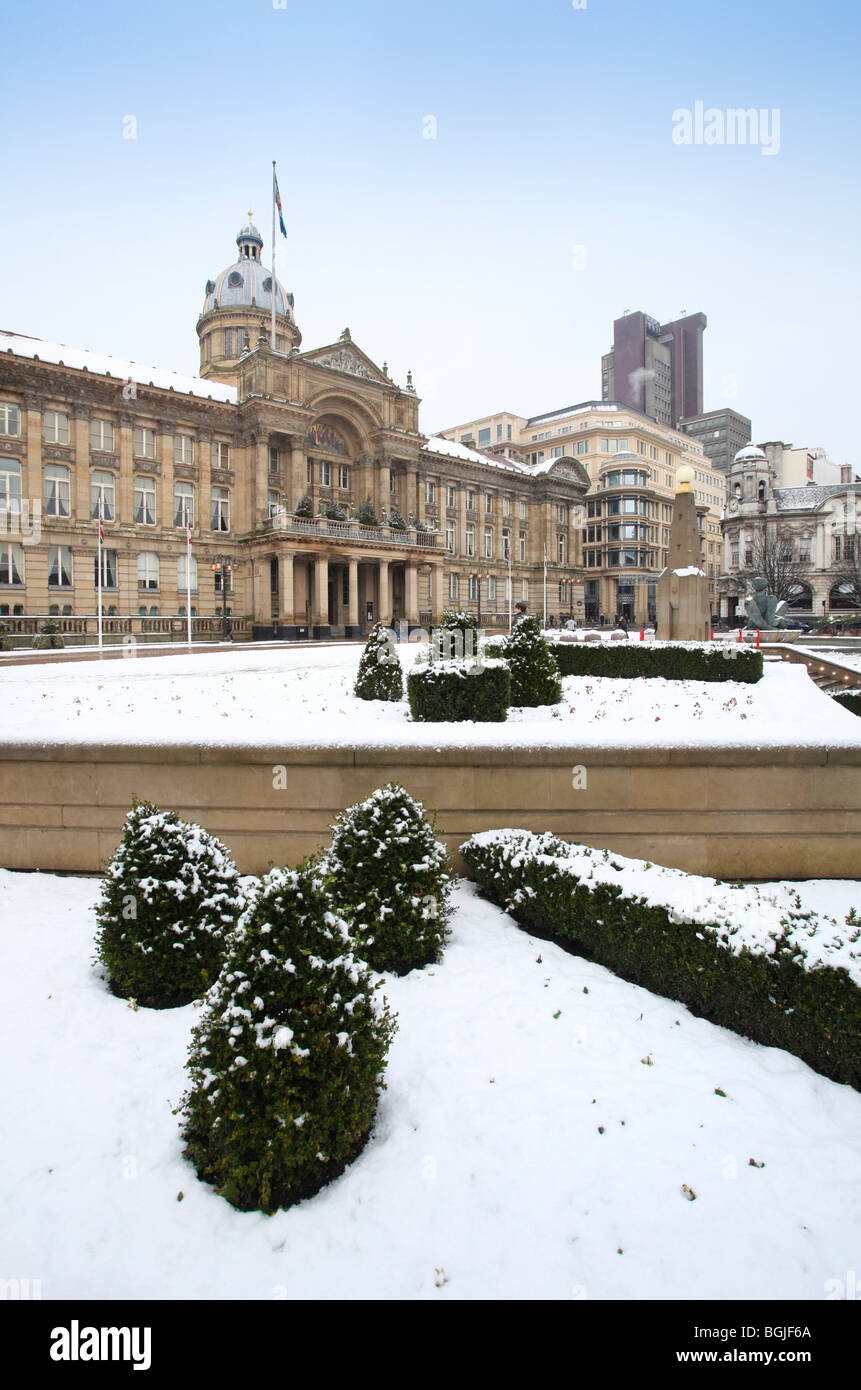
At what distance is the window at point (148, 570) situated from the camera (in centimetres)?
4178

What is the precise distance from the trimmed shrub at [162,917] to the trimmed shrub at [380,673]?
20.1ft

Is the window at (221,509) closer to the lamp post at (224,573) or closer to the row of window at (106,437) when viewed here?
the row of window at (106,437)

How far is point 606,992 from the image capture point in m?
6.20

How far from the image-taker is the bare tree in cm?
7781

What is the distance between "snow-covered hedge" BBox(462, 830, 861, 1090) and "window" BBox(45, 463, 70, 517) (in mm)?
39573

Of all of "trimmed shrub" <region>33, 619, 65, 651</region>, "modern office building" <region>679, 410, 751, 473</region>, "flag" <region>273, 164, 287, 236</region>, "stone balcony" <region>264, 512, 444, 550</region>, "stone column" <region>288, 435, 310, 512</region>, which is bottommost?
"trimmed shrub" <region>33, 619, 65, 651</region>

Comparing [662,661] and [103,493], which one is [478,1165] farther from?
[103,493]

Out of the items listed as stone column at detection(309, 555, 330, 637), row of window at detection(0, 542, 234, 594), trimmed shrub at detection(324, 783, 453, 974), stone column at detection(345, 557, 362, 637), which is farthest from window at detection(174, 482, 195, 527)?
trimmed shrub at detection(324, 783, 453, 974)

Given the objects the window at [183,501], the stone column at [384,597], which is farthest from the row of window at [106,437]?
the stone column at [384,597]

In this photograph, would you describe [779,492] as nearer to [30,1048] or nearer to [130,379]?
[130,379]

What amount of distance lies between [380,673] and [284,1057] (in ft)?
27.7

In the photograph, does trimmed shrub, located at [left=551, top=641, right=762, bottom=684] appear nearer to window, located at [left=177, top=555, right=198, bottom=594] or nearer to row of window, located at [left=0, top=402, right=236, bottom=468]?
window, located at [left=177, top=555, right=198, bottom=594]
